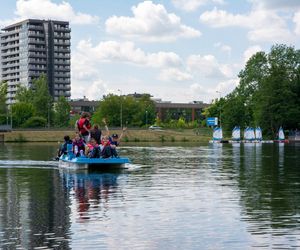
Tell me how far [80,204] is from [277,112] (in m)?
117

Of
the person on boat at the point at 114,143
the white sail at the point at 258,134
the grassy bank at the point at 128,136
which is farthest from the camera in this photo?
the grassy bank at the point at 128,136

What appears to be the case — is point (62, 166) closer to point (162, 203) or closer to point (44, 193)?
point (44, 193)

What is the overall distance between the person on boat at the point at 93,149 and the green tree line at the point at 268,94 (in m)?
99.9

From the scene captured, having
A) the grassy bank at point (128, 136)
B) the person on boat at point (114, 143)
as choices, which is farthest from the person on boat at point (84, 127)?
the grassy bank at point (128, 136)

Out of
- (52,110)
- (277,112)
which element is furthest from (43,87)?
(277,112)

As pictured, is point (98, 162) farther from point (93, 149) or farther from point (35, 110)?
point (35, 110)

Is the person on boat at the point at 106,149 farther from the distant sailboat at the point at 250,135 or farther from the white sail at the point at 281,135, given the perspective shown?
the white sail at the point at 281,135

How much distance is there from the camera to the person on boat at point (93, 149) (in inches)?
1383

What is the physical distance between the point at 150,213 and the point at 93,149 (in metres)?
17.4

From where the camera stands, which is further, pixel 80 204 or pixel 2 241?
pixel 80 204

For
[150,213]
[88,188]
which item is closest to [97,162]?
[88,188]

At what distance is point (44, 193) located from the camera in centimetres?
2377

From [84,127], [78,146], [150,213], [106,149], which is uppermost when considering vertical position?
[84,127]

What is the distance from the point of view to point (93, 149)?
1383 inches
